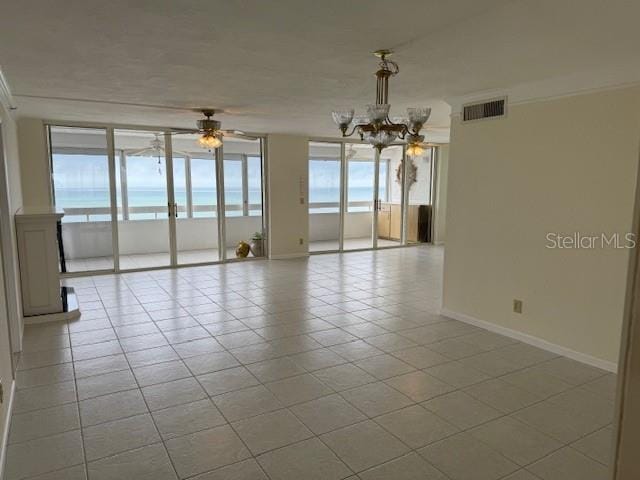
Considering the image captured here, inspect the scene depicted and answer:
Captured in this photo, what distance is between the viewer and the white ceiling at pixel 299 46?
7.25 ft

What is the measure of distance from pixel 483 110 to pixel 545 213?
1163mm

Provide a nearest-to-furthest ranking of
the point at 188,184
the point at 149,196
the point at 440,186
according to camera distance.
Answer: the point at 149,196, the point at 188,184, the point at 440,186

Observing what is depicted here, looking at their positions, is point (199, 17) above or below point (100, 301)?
above

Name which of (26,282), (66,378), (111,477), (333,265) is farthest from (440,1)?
(333,265)

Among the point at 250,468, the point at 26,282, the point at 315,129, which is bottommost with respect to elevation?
the point at 250,468

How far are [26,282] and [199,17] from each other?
365 centimetres

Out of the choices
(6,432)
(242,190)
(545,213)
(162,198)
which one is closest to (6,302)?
(6,432)

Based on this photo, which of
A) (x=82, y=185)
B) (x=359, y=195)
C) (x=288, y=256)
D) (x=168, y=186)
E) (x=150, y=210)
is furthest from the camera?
(x=359, y=195)

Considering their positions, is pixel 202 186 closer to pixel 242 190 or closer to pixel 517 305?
pixel 242 190

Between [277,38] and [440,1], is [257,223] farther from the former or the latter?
[440,1]

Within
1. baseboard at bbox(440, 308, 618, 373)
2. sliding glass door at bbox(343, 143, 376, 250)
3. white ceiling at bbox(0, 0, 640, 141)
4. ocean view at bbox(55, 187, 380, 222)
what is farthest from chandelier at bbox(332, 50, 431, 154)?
sliding glass door at bbox(343, 143, 376, 250)

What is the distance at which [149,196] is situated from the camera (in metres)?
8.10

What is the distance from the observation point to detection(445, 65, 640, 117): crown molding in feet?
10.4

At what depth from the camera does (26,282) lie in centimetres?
454
